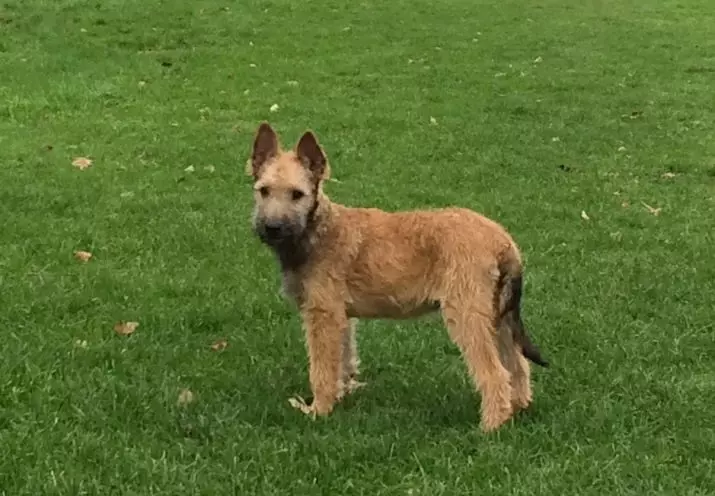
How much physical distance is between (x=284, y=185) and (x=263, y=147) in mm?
299

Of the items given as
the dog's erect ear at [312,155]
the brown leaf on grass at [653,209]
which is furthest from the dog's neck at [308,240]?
the brown leaf on grass at [653,209]

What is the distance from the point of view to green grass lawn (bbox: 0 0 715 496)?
16.2 feet

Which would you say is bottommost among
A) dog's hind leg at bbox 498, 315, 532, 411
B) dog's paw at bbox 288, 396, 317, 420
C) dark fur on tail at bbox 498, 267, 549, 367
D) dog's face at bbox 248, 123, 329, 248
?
dog's paw at bbox 288, 396, 317, 420

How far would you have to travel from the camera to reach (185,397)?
5.63 metres

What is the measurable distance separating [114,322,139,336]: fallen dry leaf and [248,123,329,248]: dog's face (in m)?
1.44

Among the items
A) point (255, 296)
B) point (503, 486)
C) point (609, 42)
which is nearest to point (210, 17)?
point (609, 42)

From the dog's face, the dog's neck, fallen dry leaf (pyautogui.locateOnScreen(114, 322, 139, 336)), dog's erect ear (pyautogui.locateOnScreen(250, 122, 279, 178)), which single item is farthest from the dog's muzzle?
fallen dry leaf (pyautogui.locateOnScreen(114, 322, 139, 336))

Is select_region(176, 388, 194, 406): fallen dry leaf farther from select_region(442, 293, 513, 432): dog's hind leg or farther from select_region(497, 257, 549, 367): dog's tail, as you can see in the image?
select_region(497, 257, 549, 367): dog's tail

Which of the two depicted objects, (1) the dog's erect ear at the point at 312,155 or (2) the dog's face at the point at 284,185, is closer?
(2) the dog's face at the point at 284,185

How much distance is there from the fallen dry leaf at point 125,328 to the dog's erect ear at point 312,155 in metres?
1.71

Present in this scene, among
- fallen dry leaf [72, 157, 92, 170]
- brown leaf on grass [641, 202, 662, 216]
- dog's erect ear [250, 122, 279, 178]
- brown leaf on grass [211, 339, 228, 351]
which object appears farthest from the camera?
fallen dry leaf [72, 157, 92, 170]

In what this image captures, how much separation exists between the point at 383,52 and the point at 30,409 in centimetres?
1350

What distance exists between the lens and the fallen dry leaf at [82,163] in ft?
35.3

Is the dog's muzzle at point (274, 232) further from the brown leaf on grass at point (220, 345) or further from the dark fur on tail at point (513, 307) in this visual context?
the brown leaf on grass at point (220, 345)
